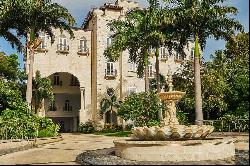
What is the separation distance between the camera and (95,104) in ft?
140

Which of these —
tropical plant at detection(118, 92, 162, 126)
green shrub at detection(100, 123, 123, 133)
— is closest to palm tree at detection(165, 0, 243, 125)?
tropical plant at detection(118, 92, 162, 126)

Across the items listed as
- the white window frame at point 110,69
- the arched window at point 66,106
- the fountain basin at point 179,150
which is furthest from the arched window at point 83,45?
the fountain basin at point 179,150

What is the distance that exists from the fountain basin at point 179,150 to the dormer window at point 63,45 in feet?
107

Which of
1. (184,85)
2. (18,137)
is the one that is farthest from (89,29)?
(18,137)

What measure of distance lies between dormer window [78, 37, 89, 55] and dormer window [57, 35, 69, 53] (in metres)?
1.58

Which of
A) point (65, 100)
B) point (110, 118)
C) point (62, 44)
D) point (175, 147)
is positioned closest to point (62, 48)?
point (62, 44)

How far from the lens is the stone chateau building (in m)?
42.3

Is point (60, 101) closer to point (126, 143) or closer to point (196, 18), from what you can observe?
point (196, 18)

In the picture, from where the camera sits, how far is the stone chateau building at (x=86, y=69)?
139ft

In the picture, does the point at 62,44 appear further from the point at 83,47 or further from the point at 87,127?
the point at 87,127

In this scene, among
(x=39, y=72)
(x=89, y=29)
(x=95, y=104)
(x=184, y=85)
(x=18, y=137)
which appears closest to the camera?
(x=18, y=137)

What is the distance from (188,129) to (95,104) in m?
31.1

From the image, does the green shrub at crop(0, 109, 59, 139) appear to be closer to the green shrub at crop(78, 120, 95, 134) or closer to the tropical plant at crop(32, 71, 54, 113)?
the tropical plant at crop(32, 71, 54, 113)

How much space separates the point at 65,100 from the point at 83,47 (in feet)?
24.1
